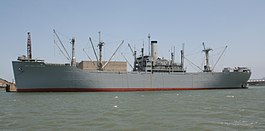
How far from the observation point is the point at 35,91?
55250 millimetres

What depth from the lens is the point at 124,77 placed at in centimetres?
6344

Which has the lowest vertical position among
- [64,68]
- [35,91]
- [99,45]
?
[35,91]

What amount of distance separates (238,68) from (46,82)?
4911 centimetres

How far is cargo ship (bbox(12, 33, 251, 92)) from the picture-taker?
181ft

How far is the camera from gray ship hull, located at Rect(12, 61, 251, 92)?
55094 mm

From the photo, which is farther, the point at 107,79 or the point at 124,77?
the point at 124,77

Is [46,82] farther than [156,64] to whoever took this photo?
No

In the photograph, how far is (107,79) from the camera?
202 feet

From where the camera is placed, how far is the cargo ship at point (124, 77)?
55219mm

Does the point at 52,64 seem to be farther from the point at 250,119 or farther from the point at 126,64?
the point at 250,119

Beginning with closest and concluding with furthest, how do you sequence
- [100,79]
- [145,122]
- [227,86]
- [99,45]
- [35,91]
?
[145,122] < [35,91] < [100,79] < [99,45] < [227,86]

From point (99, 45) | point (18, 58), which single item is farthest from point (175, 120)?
point (99, 45)

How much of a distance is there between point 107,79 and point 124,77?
12.9 feet

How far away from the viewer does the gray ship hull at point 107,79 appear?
55094 mm
